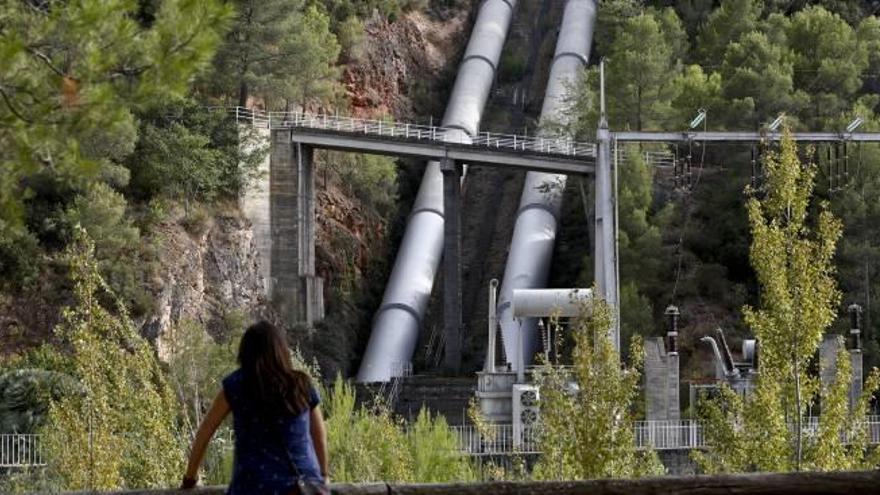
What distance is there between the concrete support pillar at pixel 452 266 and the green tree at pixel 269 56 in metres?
4.65

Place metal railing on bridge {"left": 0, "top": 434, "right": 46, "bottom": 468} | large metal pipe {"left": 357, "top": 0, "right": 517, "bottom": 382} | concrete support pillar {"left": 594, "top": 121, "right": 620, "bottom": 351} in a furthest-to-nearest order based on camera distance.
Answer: large metal pipe {"left": 357, "top": 0, "right": 517, "bottom": 382} < concrete support pillar {"left": 594, "top": 121, "right": 620, "bottom": 351} < metal railing on bridge {"left": 0, "top": 434, "right": 46, "bottom": 468}

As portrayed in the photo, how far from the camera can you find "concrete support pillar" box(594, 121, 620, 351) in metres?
37.2

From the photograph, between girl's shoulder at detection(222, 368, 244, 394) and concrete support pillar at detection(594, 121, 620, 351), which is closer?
girl's shoulder at detection(222, 368, 244, 394)

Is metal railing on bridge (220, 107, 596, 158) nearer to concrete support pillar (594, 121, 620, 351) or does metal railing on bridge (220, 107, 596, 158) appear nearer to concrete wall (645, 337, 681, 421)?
concrete support pillar (594, 121, 620, 351)

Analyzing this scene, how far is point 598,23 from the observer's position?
60219 millimetres

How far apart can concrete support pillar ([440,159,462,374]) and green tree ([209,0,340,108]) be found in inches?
183

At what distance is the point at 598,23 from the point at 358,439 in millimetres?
37810

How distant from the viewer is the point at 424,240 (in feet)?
170

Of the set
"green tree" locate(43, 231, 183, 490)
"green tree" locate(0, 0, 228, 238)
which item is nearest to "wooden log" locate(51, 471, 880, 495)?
"green tree" locate(0, 0, 228, 238)

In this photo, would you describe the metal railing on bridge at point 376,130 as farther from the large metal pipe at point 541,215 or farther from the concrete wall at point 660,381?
the concrete wall at point 660,381

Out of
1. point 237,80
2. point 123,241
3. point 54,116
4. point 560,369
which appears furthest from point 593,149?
point 54,116

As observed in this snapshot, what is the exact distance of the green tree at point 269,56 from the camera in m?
47.9

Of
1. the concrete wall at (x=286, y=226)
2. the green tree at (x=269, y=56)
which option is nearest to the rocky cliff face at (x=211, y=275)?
the concrete wall at (x=286, y=226)

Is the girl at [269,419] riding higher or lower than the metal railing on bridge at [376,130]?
lower
